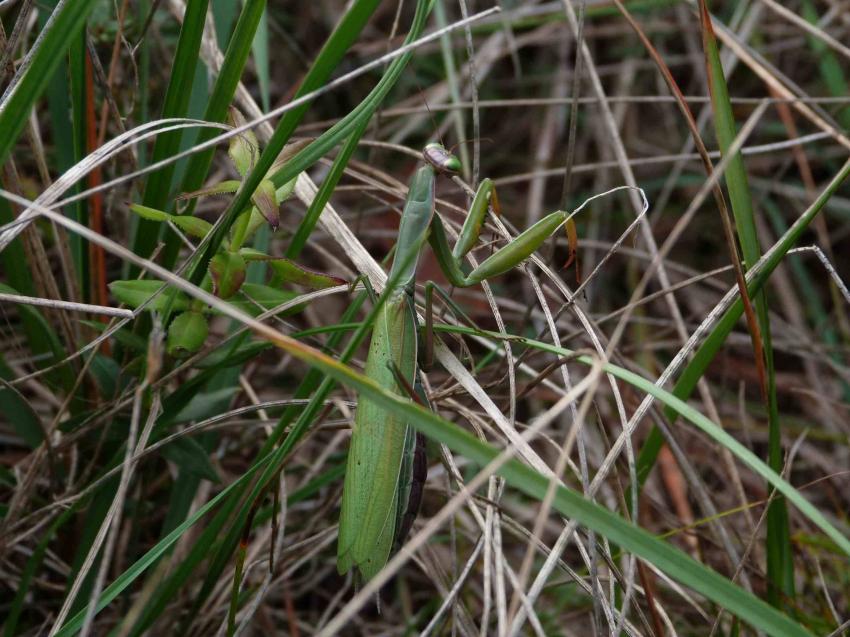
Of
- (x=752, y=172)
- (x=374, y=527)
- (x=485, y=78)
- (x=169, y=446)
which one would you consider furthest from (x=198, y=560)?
(x=752, y=172)

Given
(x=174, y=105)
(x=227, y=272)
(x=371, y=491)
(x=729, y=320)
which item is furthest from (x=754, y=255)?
(x=174, y=105)

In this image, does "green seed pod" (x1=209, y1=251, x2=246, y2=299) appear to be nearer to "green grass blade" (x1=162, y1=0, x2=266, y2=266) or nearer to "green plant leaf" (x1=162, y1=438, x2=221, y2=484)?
"green grass blade" (x1=162, y1=0, x2=266, y2=266)

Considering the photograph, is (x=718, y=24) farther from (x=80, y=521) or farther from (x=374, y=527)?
(x=80, y=521)

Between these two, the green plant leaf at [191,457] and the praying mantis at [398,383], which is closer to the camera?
the praying mantis at [398,383]

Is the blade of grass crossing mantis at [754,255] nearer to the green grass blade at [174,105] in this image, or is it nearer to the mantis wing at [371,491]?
the mantis wing at [371,491]

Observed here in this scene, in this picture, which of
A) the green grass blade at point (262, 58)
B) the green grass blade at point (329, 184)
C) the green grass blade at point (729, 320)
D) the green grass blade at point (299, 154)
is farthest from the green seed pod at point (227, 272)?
the green grass blade at point (729, 320)
